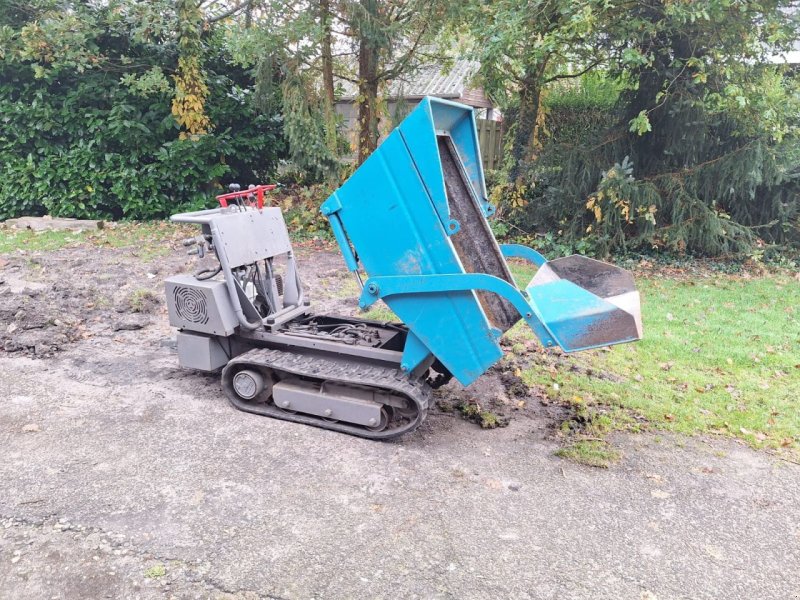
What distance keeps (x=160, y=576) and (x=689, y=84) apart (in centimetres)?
884

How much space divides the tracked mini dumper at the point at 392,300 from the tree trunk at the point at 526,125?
6007 millimetres

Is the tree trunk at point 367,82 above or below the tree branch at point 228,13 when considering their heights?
below

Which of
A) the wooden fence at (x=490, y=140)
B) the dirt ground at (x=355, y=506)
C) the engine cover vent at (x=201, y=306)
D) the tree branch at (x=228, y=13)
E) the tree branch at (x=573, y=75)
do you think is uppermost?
the tree branch at (x=228, y=13)

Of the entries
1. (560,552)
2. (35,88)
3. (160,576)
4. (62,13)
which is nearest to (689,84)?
(560,552)

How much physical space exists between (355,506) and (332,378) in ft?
2.97

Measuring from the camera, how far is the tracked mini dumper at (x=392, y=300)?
11.6 feet

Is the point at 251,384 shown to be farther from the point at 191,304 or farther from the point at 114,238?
the point at 114,238

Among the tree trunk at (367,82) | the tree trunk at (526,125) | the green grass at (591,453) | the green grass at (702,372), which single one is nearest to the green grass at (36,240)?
the tree trunk at (367,82)

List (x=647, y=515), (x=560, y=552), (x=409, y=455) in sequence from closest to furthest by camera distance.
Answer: (x=560, y=552)
(x=647, y=515)
(x=409, y=455)

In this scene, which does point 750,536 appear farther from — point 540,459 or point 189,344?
point 189,344

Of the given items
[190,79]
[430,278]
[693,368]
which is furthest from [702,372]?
[190,79]

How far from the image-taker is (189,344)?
4387 millimetres

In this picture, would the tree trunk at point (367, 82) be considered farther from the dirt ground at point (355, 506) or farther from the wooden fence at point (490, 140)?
the dirt ground at point (355, 506)

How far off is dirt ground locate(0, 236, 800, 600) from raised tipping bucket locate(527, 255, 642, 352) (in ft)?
2.76
